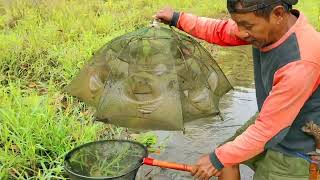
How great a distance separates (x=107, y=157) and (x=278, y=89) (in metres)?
1.36

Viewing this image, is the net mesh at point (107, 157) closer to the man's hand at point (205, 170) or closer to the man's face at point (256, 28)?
the man's hand at point (205, 170)

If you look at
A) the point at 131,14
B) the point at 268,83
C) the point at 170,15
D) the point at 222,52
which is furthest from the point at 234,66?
the point at 268,83

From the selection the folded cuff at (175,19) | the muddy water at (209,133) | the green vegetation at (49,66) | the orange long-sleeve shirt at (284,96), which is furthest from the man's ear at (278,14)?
the green vegetation at (49,66)

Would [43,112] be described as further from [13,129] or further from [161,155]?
[161,155]

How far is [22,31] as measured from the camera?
6.62m

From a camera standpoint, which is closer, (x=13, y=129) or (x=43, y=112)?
(x=13, y=129)

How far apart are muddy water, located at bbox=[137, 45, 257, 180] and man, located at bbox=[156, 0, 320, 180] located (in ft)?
3.49

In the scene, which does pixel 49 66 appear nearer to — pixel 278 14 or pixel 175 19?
pixel 175 19

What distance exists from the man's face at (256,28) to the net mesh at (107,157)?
1.06 metres

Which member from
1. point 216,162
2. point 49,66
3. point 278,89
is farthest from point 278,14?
point 49,66

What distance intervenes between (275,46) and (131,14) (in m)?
6.20

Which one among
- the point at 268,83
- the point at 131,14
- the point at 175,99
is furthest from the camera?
the point at 131,14

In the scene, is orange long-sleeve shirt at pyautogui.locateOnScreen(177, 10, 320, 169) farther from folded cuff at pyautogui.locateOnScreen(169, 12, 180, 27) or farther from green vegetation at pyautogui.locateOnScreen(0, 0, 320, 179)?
green vegetation at pyautogui.locateOnScreen(0, 0, 320, 179)

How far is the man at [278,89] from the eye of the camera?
7.85 feet
